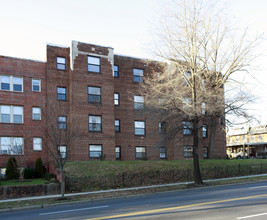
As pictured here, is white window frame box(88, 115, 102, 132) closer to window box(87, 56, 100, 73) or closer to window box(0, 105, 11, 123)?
window box(87, 56, 100, 73)

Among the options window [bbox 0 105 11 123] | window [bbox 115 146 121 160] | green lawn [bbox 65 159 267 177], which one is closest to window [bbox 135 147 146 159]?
window [bbox 115 146 121 160]

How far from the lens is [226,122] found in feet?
71.2

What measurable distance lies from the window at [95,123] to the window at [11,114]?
20.3 ft

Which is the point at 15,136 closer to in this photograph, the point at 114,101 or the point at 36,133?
the point at 36,133

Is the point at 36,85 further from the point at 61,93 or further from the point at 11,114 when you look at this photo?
the point at 11,114

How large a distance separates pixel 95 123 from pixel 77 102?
2619 mm

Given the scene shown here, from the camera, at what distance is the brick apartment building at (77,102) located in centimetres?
2702

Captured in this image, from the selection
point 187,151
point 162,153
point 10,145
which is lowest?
point 162,153

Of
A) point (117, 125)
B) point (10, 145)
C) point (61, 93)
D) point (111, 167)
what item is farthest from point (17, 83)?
point (111, 167)

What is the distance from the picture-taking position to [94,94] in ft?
96.5

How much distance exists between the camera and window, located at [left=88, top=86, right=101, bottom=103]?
29234mm

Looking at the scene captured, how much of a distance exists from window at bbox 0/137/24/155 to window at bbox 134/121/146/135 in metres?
11.5

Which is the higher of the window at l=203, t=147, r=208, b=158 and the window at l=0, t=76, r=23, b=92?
the window at l=0, t=76, r=23, b=92

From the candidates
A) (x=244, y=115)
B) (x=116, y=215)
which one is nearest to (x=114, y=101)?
(x=244, y=115)
